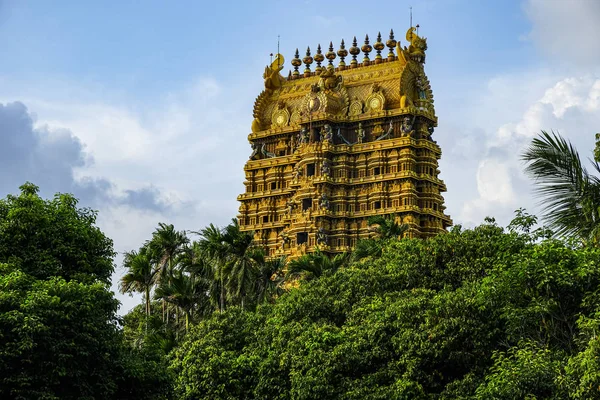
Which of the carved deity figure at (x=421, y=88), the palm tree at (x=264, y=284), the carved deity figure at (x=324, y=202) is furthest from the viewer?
the carved deity figure at (x=421, y=88)

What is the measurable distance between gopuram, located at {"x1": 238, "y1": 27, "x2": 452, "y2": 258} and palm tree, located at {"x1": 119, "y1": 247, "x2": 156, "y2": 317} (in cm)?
2362

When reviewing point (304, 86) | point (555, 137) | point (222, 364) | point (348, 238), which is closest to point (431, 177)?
point (348, 238)

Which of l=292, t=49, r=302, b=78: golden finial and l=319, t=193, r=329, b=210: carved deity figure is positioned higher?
l=292, t=49, r=302, b=78: golden finial

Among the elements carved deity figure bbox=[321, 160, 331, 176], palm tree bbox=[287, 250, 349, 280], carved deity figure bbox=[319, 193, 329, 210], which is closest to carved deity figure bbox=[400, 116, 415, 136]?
carved deity figure bbox=[321, 160, 331, 176]

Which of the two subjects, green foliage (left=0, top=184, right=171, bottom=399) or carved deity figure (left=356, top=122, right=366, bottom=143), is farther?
carved deity figure (left=356, top=122, right=366, bottom=143)

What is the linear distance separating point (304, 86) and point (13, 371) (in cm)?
7128

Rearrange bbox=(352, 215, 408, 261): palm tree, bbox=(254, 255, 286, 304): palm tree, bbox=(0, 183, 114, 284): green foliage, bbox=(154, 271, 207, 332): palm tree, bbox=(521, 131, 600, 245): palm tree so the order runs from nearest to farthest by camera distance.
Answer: bbox=(521, 131, 600, 245): palm tree → bbox=(0, 183, 114, 284): green foliage → bbox=(154, 271, 207, 332): palm tree → bbox=(352, 215, 408, 261): palm tree → bbox=(254, 255, 286, 304): palm tree

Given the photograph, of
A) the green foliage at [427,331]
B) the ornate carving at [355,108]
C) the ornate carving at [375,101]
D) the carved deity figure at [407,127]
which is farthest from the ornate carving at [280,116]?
the green foliage at [427,331]

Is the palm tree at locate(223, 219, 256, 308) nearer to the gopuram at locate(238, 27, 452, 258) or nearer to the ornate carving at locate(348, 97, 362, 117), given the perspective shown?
the gopuram at locate(238, 27, 452, 258)

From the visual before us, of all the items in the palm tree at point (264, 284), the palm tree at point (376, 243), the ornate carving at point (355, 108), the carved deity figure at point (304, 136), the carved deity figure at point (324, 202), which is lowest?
the palm tree at point (264, 284)

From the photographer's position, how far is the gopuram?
9688cm

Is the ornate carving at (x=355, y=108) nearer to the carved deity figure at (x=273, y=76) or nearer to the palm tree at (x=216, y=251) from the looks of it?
the carved deity figure at (x=273, y=76)

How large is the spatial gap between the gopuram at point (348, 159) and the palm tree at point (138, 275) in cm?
2362

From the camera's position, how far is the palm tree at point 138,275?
7138 centimetres
